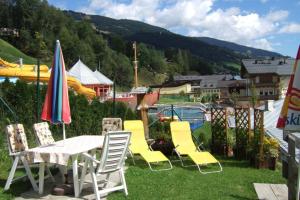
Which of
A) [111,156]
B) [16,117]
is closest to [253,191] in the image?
[111,156]

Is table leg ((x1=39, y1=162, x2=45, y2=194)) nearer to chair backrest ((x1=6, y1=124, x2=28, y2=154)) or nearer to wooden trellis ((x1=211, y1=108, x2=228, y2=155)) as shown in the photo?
chair backrest ((x1=6, y1=124, x2=28, y2=154))

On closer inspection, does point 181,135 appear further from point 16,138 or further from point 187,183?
point 16,138

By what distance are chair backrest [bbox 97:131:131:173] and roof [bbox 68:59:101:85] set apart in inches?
1266

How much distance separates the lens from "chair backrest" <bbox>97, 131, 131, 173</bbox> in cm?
609

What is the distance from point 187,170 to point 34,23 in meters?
99.4

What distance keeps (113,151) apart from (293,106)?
94.2 inches

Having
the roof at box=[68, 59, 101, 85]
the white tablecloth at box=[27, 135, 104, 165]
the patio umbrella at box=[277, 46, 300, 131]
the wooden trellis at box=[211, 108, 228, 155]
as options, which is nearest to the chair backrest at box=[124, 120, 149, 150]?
the wooden trellis at box=[211, 108, 228, 155]

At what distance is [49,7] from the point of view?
10531cm

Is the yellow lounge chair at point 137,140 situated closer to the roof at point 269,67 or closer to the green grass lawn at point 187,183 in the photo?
the green grass lawn at point 187,183

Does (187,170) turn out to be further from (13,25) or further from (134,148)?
(13,25)

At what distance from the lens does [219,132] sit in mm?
11836

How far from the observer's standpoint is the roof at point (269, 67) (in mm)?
73500

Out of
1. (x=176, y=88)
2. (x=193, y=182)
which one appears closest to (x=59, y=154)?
(x=193, y=182)

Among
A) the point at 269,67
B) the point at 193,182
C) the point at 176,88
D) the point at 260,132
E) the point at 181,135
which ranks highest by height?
the point at 269,67
